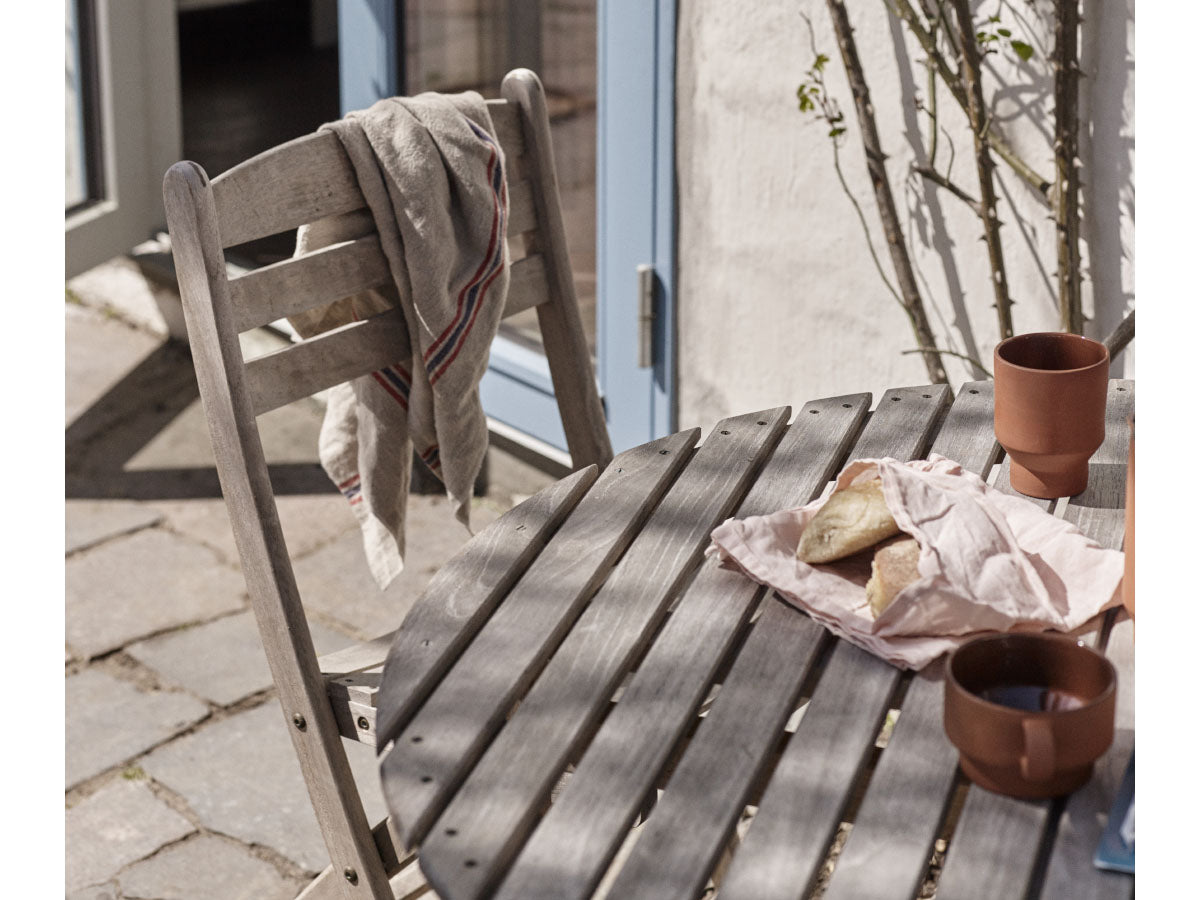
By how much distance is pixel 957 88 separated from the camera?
2.35 metres

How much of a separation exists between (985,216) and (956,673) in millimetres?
1549

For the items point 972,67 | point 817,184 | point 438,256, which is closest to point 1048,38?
point 972,67

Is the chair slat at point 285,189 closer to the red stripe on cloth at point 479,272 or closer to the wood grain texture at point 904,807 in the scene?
the red stripe on cloth at point 479,272

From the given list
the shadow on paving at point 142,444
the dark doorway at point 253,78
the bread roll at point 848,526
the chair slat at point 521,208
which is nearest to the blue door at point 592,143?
the shadow on paving at point 142,444

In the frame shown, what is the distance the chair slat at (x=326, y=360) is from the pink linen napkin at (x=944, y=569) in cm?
63

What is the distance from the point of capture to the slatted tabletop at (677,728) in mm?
947

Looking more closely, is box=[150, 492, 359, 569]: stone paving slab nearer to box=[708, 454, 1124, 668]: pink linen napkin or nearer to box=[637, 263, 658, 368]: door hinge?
box=[637, 263, 658, 368]: door hinge

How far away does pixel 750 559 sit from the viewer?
49.8 inches

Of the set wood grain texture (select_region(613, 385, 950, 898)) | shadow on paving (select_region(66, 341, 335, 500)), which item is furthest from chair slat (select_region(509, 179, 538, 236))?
shadow on paving (select_region(66, 341, 335, 500))

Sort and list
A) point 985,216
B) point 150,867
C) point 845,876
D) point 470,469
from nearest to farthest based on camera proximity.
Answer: point 845,876
point 470,469
point 150,867
point 985,216

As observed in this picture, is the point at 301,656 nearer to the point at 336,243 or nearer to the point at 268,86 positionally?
the point at 336,243

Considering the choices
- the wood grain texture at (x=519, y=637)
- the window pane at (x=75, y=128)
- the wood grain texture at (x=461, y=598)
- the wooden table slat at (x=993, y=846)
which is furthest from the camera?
the window pane at (x=75, y=128)

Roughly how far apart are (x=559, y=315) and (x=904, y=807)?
1178mm

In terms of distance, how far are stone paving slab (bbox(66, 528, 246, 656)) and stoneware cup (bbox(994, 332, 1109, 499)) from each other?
6.61 ft
